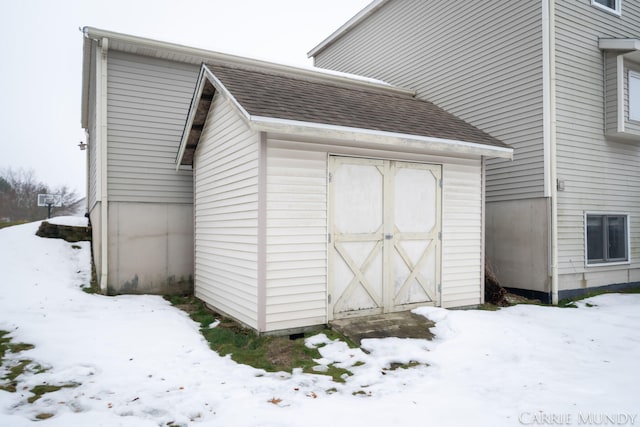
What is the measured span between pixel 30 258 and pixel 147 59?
519 centimetres

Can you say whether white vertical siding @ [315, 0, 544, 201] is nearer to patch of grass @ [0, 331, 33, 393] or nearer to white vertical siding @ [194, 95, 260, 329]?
white vertical siding @ [194, 95, 260, 329]

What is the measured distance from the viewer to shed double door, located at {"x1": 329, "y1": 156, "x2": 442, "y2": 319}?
21.5 ft

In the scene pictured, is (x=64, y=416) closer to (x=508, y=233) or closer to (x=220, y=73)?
(x=220, y=73)

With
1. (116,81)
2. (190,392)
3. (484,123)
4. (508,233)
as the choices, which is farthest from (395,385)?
(116,81)

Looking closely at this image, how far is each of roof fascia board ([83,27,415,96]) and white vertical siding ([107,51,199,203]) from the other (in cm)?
41

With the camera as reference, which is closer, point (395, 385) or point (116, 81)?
point (395, 385)

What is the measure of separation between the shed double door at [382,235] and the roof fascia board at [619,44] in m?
5.38

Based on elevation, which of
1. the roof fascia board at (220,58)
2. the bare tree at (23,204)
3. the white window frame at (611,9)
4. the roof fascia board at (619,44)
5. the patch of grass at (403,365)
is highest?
the white window frame at (611,9)

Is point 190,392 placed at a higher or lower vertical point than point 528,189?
lower

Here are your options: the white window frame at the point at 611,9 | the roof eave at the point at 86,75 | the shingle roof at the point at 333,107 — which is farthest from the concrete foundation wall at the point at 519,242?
the roof eave at the point at 86,75

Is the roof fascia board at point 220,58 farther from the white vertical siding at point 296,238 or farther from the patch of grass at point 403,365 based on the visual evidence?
the patch of grass at point 403,365

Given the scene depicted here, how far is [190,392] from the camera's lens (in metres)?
4.26

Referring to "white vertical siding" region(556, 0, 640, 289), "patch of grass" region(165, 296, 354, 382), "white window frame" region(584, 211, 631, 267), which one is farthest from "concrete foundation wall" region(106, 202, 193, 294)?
"white window frame" region(584, 211, 631, 267)

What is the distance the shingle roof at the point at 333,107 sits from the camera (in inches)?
241
